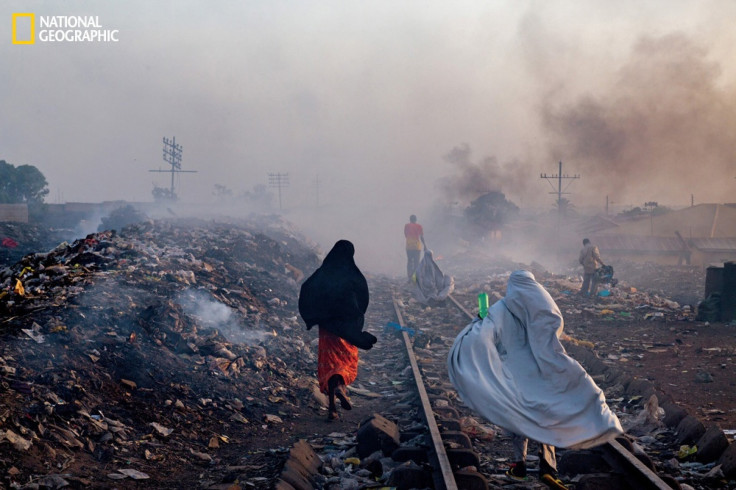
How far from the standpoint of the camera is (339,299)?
22.7 feet

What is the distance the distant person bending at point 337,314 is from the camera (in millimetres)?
6926

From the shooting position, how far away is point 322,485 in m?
5.12

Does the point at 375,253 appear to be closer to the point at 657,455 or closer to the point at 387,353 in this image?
the point at 387,353

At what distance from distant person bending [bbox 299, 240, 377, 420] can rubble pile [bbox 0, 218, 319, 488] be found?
795 mm

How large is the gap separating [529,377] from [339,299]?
2.58m

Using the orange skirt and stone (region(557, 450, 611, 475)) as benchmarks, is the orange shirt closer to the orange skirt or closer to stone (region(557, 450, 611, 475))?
the orange skirt

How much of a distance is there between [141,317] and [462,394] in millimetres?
4963

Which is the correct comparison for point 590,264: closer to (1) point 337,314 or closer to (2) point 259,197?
(1) point 337,314

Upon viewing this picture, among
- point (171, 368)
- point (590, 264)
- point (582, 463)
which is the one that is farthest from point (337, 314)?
point (590, 264)

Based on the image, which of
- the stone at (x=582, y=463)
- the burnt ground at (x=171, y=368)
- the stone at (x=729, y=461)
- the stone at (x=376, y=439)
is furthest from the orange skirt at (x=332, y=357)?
the stone at (x=729, y=461)

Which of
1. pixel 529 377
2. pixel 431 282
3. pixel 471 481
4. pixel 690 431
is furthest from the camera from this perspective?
pixel 431 282

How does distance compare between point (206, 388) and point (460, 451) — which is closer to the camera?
point (460, 451)

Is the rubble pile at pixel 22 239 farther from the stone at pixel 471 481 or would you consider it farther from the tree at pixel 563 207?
the tree at pixel 563 207

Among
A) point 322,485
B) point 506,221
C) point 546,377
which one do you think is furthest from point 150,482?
point 506,221
